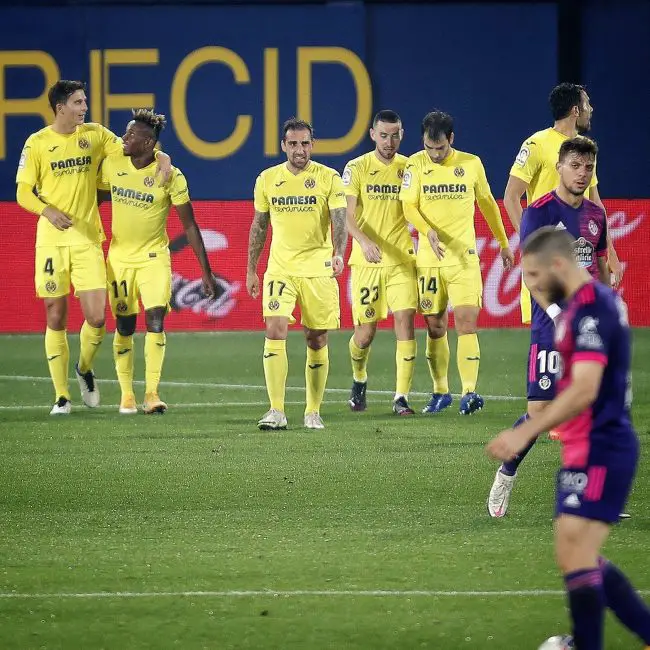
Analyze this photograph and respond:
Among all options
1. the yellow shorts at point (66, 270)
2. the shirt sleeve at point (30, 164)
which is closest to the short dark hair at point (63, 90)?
the shirt sleeve at point (30, 164)

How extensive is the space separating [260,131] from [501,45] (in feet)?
10.8

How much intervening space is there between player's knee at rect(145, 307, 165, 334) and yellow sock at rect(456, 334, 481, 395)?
2075 millimetres

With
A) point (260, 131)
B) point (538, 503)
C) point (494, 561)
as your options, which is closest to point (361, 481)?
point (538, 503)

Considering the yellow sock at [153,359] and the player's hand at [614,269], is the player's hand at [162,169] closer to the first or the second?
the yellow sock at [153,359]

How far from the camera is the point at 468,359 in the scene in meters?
11.0

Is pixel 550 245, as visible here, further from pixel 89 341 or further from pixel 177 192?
pixel 89 341

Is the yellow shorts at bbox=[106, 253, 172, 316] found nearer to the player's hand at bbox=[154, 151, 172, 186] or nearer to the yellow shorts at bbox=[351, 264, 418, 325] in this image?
the player's hand at bbox=[154, 151, 172, 186]

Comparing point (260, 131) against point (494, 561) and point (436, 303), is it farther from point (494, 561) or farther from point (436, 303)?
point (494, 561)

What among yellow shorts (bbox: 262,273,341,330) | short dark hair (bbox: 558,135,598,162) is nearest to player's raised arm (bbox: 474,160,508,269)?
yellow shorts (bbox: 262,273,341,330)

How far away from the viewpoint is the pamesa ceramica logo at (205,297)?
1748 cm

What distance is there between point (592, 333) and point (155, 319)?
6.98 meters

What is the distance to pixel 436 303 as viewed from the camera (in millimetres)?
11094

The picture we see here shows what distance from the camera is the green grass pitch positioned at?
5.17 meters

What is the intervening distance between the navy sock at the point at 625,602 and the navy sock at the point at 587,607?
0.47 feet
